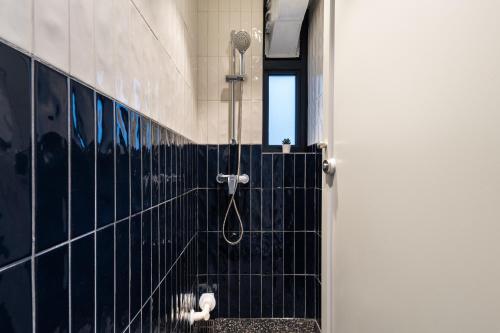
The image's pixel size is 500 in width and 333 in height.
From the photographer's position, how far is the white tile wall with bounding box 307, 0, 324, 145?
6.42 feet

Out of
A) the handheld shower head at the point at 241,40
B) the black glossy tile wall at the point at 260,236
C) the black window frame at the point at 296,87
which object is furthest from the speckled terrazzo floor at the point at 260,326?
the handheld shower head at the point at 241,40

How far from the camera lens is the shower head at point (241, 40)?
2.06 metres

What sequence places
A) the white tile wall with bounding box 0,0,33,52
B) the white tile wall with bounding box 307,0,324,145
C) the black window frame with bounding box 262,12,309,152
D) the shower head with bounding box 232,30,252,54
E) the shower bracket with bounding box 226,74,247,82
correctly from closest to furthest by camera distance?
the white tile wall with bounding box 0,0,33,52
the white tile wall with bounding box 307,0,324,145
the shower head with bounding box 232,30,252,54
the shower bracket with bounding box 226,74,247,82
the black window frame with bounding box 262,12,309,152

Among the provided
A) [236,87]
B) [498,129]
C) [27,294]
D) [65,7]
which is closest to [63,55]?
[65,7]

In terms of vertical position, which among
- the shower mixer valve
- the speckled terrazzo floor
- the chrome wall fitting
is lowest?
the speckled terrazzo floor

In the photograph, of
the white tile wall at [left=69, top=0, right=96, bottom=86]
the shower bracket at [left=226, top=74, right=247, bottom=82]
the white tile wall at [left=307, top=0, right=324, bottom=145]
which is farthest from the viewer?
the shower bracket at [left=226, top=74, right=247, bottom=82]

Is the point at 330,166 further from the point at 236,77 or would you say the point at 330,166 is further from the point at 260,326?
the point at 260,326

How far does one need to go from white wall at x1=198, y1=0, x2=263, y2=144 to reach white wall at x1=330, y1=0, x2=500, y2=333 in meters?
1.37

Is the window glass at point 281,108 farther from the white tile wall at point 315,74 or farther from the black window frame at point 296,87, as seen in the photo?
the white tile wall at point 315,74

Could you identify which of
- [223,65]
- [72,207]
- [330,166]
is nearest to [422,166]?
[330,166]

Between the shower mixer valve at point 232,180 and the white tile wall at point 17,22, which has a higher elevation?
the white tile wall at point 17,22

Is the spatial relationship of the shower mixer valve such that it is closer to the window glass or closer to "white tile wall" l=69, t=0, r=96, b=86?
the window glass

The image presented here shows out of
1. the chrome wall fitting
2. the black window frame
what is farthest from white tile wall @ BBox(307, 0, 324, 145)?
the chrome wall fitting

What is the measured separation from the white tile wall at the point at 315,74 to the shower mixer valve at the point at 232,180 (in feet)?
1.78
